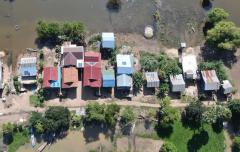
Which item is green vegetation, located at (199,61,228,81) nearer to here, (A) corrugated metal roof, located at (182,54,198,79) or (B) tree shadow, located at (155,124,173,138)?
(A) corrugated metal roof, located at (182,54,198,79)

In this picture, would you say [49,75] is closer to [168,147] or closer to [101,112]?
[101,112]

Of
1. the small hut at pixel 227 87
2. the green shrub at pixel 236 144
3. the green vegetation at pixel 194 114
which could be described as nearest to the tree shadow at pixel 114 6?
the green vegetation at pixel 194 114

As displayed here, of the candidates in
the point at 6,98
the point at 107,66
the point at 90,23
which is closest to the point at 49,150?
the point at 6,98

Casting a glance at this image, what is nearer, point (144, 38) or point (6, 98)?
point (6, 98)

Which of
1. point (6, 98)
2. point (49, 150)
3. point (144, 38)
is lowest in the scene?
point (49, 150)

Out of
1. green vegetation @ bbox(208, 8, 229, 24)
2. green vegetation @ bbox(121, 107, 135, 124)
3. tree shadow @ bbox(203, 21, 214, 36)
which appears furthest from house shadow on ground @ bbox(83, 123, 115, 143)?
green vegetation @ bbox(208, 8, 229, 24)

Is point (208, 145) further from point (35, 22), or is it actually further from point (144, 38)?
point (35, 22)
